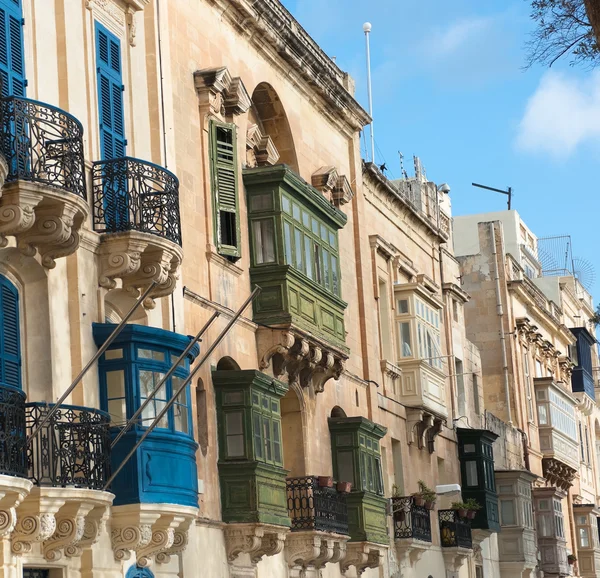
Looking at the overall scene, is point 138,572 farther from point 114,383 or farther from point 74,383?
point 74,383

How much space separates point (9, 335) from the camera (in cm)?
1752

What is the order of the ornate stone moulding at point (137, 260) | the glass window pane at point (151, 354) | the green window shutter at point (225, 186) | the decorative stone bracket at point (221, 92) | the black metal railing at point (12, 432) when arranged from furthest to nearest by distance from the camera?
the green window shutter at point (225, 186) < the decorative stone bracket at point (221, 92) < the glass window pane at point (151, 354) < the ornate stone moulding at point (137, 260) < the black metal railing at point (12, 432)

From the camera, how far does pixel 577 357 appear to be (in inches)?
2270

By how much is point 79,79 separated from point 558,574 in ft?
99.1

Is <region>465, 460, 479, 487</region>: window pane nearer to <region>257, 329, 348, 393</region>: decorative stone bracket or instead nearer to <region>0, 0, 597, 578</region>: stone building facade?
<region>0, 0, 597, 578</region>: stone building facade

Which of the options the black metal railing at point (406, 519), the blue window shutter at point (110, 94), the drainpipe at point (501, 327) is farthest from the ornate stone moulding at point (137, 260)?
the drainpipe at point (501, 327)

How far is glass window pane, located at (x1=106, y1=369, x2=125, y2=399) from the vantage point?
62.9ft

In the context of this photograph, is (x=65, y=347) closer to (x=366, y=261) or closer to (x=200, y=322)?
(x=200, y=322)

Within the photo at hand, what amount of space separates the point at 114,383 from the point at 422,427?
650 inches

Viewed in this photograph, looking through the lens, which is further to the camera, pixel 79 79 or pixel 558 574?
pixel 558 574

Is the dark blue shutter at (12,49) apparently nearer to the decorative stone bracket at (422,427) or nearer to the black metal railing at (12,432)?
the black metal railing at (12,432)

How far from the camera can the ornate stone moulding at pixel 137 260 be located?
19156 millimetres

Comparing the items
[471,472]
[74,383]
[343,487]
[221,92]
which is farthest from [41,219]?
[471,472]

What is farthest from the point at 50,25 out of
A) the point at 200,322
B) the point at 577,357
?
the point at 577,357
